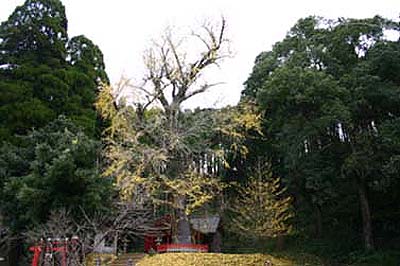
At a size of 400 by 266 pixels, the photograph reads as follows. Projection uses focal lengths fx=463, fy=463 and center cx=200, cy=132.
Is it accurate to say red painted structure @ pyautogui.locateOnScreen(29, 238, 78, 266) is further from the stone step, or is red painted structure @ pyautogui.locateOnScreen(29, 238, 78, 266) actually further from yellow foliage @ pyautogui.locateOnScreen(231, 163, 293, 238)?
yellow foliage @ pyautogui.locateOnScreen(231, 163, 293, 238)

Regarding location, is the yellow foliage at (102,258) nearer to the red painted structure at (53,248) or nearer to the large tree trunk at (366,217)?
the red painted structure at (53,248)

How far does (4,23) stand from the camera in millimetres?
22453

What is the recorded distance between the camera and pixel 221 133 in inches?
748

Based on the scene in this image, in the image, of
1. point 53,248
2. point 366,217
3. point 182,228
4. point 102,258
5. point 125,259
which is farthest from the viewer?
point 366,217

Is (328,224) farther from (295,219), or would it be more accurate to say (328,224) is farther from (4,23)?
(4,23)

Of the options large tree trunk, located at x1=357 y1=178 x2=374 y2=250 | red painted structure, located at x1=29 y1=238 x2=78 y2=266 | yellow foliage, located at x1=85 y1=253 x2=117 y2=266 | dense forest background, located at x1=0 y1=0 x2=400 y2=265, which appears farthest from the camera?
large tree trunk, located at x1=357 y1=178 x2=374 y2=250

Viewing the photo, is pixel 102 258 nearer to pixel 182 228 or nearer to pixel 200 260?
pixel 182 228

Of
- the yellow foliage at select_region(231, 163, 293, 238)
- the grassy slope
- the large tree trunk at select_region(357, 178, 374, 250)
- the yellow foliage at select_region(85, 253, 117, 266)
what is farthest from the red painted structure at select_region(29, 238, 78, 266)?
the large tree trunk at select_region(357, 178, 374, 250)

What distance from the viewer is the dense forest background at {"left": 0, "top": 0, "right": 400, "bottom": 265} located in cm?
1642

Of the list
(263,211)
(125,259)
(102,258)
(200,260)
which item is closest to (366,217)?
(263,211)

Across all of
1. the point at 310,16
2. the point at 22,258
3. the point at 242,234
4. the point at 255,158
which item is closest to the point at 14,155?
the point at 22,258

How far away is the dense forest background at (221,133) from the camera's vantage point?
1642 cm

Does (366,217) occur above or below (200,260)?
above

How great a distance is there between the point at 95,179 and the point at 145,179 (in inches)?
74.8
